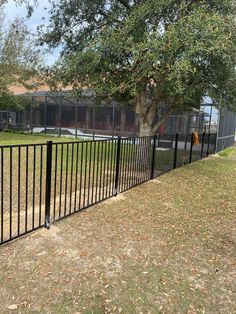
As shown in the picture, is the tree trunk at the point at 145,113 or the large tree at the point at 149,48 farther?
the tree trunk at the point at 145,113

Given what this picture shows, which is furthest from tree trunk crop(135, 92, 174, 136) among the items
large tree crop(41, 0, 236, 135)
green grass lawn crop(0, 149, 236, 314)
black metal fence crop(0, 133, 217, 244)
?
green grass lawn crop(0, 149, 236, 314)

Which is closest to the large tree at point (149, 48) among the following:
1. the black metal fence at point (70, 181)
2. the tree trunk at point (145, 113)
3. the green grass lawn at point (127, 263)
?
the tree trunk at point (145, 113)

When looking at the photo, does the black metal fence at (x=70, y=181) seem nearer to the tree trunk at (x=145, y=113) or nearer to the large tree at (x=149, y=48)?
the tree trunk at (x=145, y=113)

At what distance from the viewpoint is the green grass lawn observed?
248 centimetres

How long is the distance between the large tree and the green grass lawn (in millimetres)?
3039

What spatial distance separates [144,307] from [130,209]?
2487 mm

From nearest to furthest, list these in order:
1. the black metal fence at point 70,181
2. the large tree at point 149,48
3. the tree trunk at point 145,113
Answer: the black metal fence at point 70,181
the large tree at point 149,48
the tree trunk at point 145,113

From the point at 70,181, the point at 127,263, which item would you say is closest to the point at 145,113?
the point at 70,181

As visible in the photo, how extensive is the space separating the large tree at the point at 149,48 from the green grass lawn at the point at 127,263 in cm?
304

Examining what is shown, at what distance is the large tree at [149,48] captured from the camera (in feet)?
19.4

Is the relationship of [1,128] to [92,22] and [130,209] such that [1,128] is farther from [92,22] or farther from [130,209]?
[130,209]

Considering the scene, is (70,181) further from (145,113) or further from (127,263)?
(127,263)

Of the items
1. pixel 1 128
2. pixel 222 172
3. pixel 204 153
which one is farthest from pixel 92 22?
pixel 1 128

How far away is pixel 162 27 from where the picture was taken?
7.06 m
